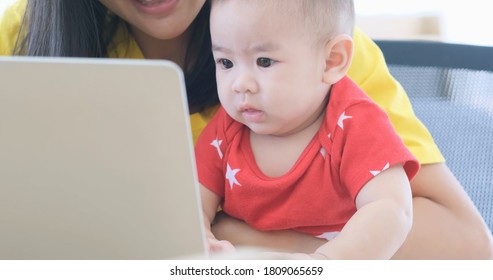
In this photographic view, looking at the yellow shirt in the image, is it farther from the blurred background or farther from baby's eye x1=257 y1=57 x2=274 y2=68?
the blurred background

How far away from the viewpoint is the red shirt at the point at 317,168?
33.5 inches

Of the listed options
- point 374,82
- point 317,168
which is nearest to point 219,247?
point 317,168

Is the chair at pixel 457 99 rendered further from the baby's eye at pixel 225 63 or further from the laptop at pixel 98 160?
the laptop at pixel 98 160

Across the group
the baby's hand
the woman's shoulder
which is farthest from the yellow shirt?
the baby's hand

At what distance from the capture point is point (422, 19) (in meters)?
2.78

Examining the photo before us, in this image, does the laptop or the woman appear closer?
the laptop

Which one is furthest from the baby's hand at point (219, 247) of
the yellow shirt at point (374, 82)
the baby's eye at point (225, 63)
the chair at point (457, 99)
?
the chair at point (457, 99)

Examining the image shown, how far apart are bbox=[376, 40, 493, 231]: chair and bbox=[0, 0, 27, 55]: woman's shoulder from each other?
58 cm

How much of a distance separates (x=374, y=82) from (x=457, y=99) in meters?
0.19

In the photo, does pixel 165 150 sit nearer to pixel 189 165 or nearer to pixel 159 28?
pixel 189 165

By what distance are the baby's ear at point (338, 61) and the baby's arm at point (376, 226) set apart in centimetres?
14

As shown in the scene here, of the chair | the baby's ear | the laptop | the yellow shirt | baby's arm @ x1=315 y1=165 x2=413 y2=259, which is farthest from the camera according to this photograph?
the chair

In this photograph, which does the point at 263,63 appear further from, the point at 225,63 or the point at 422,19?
the point at 422,19

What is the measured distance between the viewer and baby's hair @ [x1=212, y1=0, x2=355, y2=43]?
85 cm
